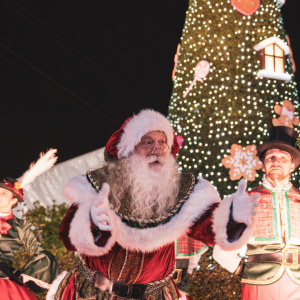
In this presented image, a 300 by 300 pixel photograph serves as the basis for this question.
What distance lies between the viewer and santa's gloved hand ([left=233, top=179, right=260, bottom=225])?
6.35 feet

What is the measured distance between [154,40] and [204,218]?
9730 millimetres

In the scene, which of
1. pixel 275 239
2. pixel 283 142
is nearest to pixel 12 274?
pixel 275 239

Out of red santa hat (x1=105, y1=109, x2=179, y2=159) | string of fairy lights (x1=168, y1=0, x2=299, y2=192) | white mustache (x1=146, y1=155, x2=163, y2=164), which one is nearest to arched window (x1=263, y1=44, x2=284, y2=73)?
string of fairy lights (x1=168, y1=0, x2=299, y2=192)

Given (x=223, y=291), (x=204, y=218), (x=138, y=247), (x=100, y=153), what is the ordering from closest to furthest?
(x=138, y=247) → (x=204, y=218) → (x=223, y=291) → (x=100, y=153)

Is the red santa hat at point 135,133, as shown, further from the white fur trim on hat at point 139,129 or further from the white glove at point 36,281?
the white glove at point 36,281

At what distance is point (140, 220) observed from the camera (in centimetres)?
228

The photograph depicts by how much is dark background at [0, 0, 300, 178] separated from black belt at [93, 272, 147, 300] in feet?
23.3

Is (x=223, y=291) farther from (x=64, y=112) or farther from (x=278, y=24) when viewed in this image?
(x=64, y=112)

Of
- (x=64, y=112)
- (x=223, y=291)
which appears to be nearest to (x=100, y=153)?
(x=64, y=112)

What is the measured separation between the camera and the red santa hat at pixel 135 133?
2605 mm

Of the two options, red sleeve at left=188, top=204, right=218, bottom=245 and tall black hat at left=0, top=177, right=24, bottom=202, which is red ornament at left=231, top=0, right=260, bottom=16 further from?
red sleeve at left=188, top=204, right=218, bottom=245

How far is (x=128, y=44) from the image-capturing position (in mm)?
11109

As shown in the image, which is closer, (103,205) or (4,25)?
(103,205)

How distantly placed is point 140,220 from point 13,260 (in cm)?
184
